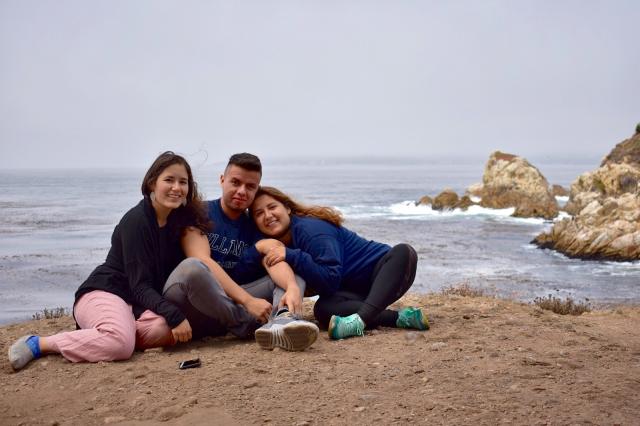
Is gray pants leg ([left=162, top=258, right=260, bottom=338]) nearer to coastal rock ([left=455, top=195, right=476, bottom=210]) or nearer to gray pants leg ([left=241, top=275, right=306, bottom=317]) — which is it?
gray pants leg ([left=241, top=275, right=306, bottom=317])

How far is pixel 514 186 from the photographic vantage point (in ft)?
158

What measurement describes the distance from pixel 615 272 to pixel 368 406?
20.1 metres

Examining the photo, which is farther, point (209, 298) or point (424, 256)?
point (424, 256)

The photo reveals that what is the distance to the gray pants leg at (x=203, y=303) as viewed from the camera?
213 inches

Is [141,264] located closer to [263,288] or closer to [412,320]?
[263,288]

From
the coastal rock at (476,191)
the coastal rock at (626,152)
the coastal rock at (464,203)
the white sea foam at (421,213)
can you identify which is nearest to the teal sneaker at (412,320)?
the white sea foam at (421,213)

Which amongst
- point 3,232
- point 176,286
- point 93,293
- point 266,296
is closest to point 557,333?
point 266,296

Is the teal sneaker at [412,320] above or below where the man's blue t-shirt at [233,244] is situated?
below

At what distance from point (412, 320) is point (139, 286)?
8.00 ft

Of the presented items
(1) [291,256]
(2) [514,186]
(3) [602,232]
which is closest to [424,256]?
(3) [602,232]

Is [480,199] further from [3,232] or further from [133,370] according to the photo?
[133,370]

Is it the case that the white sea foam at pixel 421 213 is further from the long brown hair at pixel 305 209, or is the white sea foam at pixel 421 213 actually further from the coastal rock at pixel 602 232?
the long brown hair at pixel 305 209

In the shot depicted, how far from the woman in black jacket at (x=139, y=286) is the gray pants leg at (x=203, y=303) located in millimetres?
119

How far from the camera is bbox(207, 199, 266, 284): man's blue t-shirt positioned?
5.97 meters
